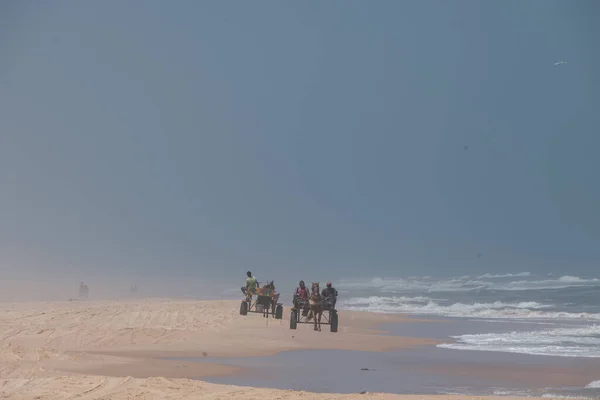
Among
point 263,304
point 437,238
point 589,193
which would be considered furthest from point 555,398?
point 589,193

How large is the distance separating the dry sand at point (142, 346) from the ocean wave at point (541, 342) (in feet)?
7.03

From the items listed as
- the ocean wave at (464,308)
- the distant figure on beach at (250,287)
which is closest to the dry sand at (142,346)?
the distant figure on beach at (250,287)

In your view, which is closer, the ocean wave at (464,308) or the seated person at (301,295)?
the seated person at (301,295)

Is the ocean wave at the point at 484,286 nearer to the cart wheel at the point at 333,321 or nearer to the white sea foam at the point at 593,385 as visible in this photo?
the cart wheel at the point at 333,321

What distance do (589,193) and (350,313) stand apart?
169260 millimetres

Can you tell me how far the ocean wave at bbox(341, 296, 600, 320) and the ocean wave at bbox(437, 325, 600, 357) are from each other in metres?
10.3

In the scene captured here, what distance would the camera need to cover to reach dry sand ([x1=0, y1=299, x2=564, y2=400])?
1548 centimetres

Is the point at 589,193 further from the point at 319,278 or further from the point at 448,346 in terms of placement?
the point at 448,346

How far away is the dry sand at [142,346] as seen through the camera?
50.8 ft

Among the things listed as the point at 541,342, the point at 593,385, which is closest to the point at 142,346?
the point at 593,385

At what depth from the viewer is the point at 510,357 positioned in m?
22.5

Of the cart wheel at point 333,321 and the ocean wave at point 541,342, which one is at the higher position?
the cart wheel at point 333,321

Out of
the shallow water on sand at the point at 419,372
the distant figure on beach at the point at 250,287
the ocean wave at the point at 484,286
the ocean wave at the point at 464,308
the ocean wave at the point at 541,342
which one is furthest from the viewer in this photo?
the ocean wave at the point at 484,286

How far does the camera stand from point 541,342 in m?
26.7
